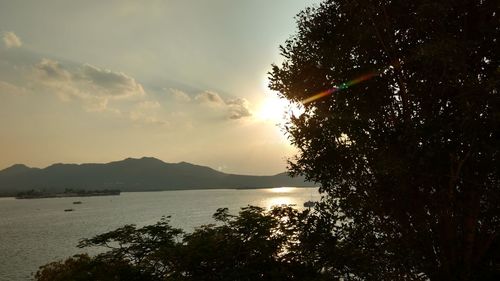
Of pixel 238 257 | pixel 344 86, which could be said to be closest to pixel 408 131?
pixel 344 86

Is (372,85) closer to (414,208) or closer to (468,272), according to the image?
(414,208)

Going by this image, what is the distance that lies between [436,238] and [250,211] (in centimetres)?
704

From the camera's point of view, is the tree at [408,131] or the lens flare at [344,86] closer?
the tree at [408,131]

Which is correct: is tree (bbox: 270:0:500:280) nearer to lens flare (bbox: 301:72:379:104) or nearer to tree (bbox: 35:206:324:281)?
lens flare (bbox: 301:72:379:104)

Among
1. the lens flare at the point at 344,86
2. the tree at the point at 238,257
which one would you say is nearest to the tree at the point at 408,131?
the lens flare at the point at 344,86

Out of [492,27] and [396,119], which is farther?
[396,119]

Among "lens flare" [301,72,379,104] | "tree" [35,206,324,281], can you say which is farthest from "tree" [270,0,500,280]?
"tree" [35,206,324,281]

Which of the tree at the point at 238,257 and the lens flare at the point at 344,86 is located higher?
the lens flare at the point at 344,86

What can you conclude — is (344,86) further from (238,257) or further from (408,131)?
(238,257)

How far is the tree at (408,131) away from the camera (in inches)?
438

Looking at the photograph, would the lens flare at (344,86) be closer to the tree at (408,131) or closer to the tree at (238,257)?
the tree at (408,131)

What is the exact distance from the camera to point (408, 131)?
11.2 metres

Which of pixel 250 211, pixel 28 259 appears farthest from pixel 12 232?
pixel 250 211

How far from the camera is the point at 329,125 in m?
12.8
